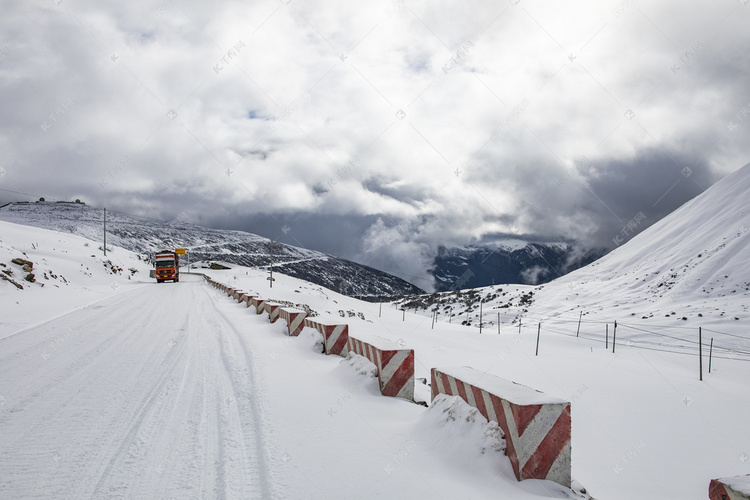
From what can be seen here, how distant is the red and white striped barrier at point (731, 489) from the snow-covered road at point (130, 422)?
339 centimetres

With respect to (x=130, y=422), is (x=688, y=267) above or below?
above

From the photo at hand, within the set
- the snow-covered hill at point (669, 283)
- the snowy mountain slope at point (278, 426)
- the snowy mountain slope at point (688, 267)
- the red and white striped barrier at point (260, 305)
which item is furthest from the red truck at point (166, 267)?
the snowy mountain slope at point (688, 267)

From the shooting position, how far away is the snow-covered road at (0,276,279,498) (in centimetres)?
374

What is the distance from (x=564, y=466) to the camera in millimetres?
4062

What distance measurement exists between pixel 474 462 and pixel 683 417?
7770 millimetres

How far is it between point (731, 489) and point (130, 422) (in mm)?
5897

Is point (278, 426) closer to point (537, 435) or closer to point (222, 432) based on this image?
point (222, 432)

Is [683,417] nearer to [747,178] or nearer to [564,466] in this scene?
[564,466]

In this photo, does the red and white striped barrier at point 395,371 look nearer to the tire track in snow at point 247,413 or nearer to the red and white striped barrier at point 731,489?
the tire track in snow at point 247,413

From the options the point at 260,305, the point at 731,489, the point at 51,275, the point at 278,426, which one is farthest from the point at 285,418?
the point at 51,275

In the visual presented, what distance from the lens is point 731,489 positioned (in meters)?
2.85

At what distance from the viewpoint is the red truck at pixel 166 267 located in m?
49.5

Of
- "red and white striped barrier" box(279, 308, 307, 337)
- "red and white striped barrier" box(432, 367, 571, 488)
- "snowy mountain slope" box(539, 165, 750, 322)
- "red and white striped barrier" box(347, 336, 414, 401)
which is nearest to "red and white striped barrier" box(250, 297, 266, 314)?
"red and white striped barrier" box(279, 308, 307, 337)

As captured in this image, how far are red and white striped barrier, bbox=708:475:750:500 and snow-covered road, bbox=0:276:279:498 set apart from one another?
339 cm
